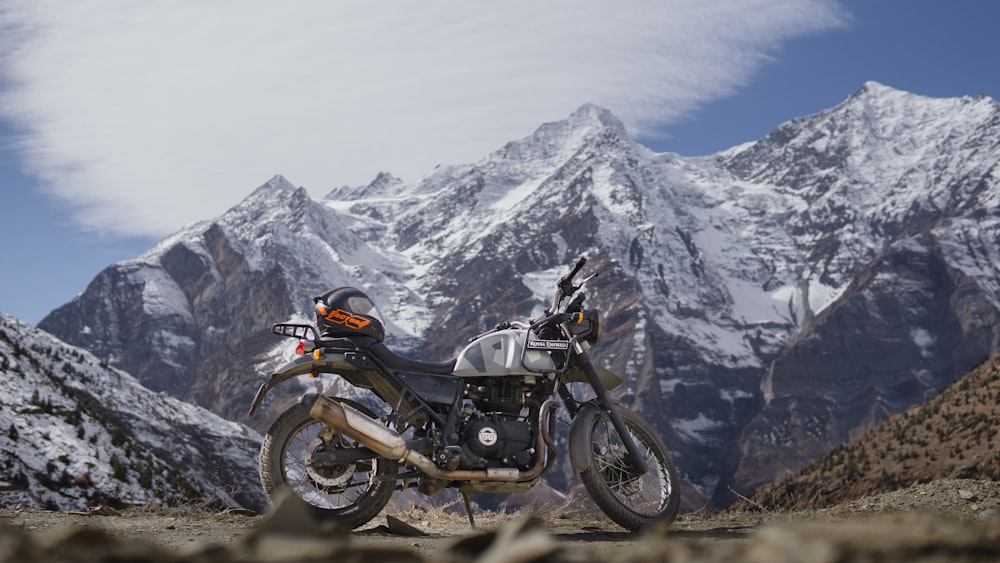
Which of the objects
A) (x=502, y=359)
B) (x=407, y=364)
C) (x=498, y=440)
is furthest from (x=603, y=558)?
(x=407, y=364)

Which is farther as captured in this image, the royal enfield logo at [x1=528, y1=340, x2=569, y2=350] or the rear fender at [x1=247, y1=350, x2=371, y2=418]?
the royal enfield logo at [x1=528, y1=340, x2=569, y2=350]

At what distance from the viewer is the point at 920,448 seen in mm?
31781

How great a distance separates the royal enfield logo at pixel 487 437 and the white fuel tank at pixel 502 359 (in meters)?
0.45

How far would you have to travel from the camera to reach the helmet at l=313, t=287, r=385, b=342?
304 inches

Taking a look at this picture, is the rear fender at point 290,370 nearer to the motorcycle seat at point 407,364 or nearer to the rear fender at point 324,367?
the rear fender at point 324,367

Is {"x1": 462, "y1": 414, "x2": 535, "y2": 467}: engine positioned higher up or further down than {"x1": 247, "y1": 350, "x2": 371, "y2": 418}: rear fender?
further down

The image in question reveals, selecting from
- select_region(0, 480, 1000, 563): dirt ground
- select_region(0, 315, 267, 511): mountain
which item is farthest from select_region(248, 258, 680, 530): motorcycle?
select_region(0, 480, 1000, 563): dirt ground

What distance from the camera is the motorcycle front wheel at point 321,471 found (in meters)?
7.49

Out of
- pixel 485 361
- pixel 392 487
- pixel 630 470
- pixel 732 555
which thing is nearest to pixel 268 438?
pixel 392 487

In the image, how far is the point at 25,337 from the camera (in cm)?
3753

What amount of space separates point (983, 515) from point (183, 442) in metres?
35.5

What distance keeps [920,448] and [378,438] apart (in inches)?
1129

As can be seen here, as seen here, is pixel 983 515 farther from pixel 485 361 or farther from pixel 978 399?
pixel 978 399

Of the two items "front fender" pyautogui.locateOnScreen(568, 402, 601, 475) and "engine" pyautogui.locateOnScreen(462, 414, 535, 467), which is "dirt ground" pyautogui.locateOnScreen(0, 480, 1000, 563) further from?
"front fender" pyautogui.locateOnScreen(568, 402, 601, 475)
